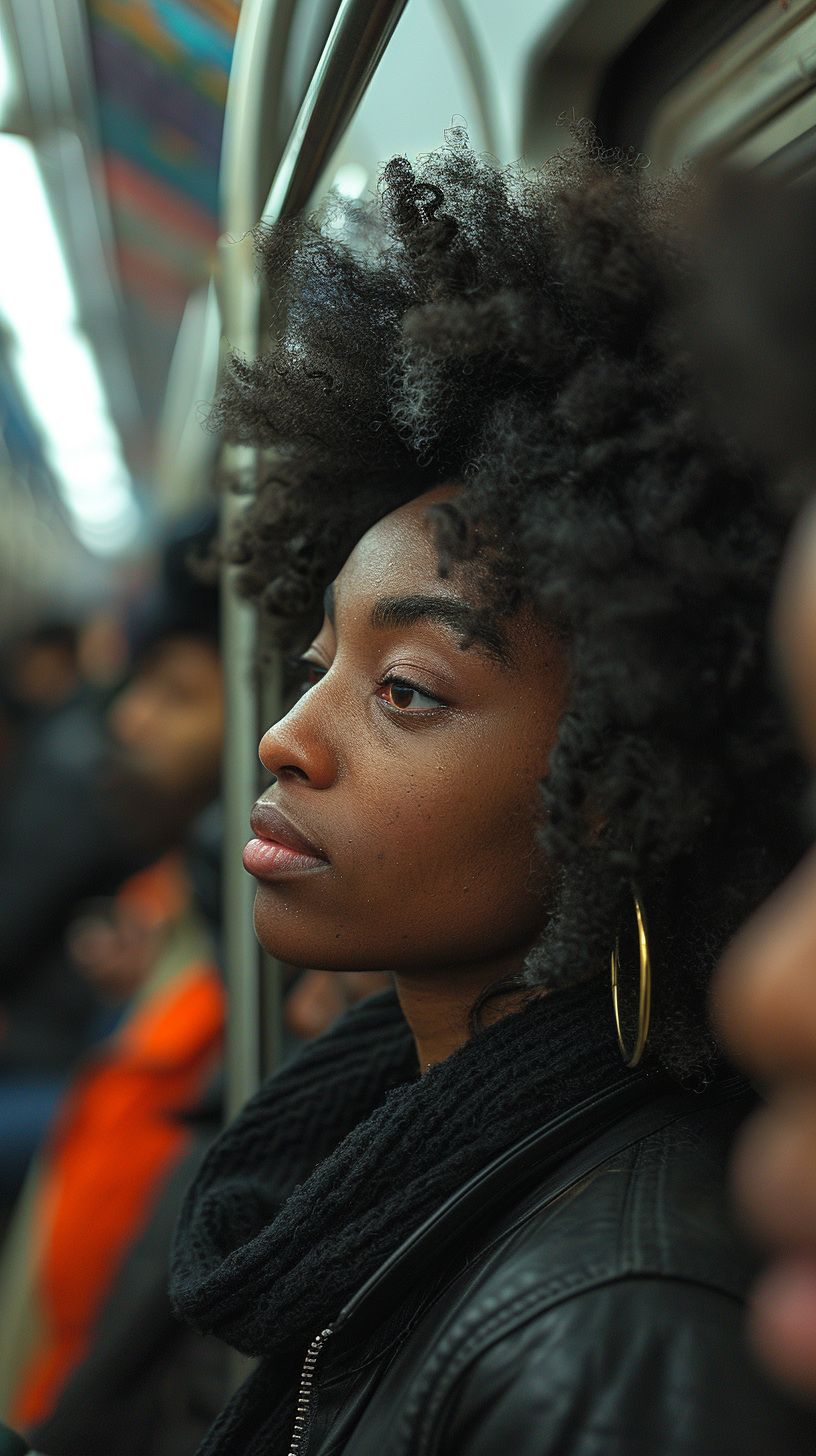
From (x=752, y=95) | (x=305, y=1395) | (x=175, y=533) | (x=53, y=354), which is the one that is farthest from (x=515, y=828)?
(x=53, y=354)

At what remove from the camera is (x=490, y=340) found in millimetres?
868

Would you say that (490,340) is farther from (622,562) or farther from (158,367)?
(158,367)

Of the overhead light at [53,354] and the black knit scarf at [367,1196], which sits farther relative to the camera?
the overhead light at [53,354]

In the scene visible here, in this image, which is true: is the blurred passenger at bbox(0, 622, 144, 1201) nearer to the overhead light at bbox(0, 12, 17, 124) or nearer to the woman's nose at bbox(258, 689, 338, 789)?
the overhead light at bbox(0, 12, 17, 124)

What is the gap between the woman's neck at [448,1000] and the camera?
3.13 ft

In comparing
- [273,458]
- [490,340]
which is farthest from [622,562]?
[273,458]

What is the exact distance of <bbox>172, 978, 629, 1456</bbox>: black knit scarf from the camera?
83cm

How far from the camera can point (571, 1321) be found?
0.63 metres

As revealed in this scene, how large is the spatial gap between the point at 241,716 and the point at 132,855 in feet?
4.02

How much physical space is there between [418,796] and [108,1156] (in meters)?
1.22

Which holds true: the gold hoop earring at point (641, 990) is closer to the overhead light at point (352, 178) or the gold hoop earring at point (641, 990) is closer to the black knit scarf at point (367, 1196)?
the black knit scarf at point (367, 1196)

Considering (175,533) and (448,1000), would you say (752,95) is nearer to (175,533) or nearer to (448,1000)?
(448,1000)

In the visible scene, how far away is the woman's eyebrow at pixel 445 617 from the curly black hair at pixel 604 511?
2 cm

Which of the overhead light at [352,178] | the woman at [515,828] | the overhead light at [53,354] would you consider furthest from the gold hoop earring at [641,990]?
the overhead light at [53,354]
